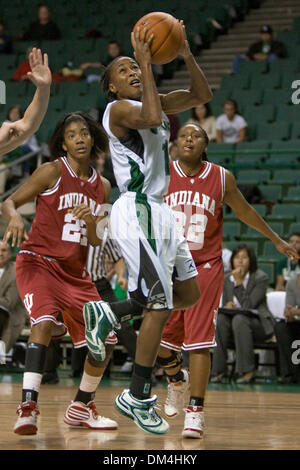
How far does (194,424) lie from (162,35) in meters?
2.04

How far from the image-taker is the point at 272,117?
40.9 ft

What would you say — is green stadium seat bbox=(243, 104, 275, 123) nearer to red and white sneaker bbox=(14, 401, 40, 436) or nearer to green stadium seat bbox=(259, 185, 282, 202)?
green stadium seat bbox=(259, 185, 282, 202)

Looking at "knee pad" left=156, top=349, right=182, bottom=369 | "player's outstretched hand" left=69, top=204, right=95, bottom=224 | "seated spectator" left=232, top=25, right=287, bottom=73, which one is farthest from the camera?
"seated spectator" left=232, top=25, right=287, bottom=73

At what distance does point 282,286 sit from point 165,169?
5.53m

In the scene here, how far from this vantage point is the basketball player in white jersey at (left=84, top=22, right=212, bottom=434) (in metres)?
4.07

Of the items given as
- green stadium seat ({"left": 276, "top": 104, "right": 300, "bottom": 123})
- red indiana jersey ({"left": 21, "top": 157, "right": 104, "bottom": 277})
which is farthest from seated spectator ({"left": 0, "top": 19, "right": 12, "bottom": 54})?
red indiana jersey ({"left": 21, "top": 157, "right": 104, "bottom": 277})

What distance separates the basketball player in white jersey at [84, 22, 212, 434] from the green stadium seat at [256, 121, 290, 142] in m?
7.79

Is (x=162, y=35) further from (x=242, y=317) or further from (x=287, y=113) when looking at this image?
(x=287, y=113)

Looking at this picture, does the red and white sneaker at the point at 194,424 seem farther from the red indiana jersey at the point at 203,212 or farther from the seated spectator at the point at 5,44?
the seated spectator at the point at 5,44

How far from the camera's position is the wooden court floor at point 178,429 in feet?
13.2

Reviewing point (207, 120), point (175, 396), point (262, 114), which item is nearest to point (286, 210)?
point (207, 120)

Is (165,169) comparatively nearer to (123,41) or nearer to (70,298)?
(70,298)

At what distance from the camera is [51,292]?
4738 millimetres

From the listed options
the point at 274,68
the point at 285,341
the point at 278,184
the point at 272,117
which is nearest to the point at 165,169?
the point at 285,341
